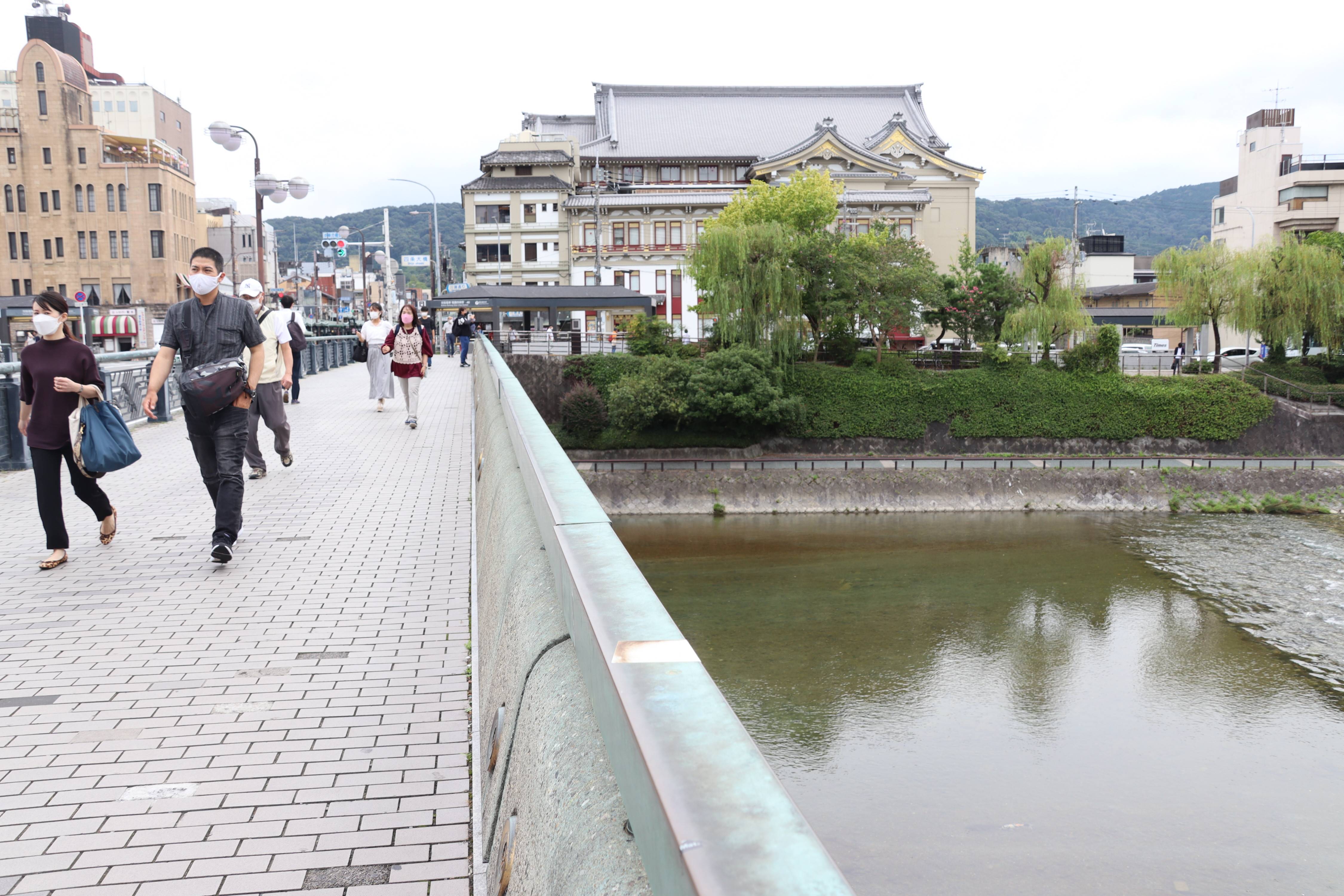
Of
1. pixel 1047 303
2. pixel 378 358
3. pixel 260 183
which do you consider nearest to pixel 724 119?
pixel 1047 303

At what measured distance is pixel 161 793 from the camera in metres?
4.10

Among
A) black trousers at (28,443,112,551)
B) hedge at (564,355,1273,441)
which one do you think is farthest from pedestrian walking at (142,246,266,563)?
hedge at (564,355,1273,441)

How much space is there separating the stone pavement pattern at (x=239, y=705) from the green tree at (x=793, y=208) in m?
46.3

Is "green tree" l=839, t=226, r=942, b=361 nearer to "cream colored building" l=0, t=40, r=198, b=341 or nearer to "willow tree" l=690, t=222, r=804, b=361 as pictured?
"willow tree" l=690, t=222, r=804, b=361

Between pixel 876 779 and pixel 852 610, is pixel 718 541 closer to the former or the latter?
pixel 852 610

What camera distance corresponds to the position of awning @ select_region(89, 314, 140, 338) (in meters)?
60.5

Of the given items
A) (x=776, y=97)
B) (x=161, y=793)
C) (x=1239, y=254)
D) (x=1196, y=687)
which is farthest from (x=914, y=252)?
(x=161, y=793)

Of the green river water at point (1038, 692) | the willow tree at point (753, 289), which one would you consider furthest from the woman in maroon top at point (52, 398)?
the willow tree at point (753, 289)

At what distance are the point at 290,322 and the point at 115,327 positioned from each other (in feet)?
179

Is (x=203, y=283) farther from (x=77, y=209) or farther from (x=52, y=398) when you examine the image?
(x=77, y=209)

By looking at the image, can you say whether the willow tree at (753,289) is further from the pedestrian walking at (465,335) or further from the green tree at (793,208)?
the pedestrian walking at (465,335)

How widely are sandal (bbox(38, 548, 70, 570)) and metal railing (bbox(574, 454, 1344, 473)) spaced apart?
32.3 metres

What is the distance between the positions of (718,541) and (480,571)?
30217 millimetres

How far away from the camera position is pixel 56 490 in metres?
7.38
